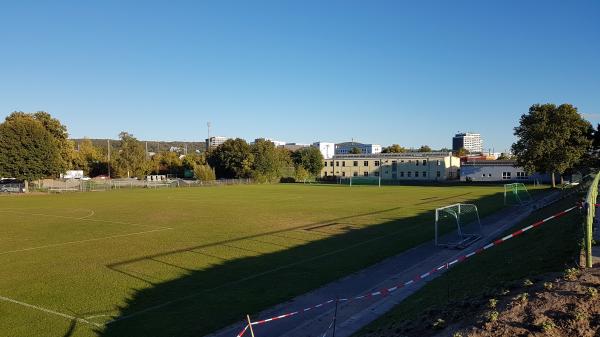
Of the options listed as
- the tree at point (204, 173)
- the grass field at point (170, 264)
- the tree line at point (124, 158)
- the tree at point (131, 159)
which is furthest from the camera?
the tree at point (131, 159)

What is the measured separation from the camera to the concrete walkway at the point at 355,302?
10.9 m

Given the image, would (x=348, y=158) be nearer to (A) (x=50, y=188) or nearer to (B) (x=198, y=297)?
(A) (x=50, y=188)

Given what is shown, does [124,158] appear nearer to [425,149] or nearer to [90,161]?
[90,161]

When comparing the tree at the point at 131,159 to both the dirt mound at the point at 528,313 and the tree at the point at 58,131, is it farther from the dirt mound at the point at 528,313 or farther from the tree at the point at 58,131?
the dirt mound at the point at 528,313

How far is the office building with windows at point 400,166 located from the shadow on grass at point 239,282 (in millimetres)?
91224

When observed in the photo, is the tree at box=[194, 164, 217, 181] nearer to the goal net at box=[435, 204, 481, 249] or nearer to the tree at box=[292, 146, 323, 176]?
the tree at box=[292, 146, 323, 176]

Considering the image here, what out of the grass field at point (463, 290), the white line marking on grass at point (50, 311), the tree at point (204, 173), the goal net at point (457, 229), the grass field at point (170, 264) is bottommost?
the white line marking on grass at point (50, 311)

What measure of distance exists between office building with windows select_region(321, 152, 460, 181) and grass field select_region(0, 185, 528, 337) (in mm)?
79319

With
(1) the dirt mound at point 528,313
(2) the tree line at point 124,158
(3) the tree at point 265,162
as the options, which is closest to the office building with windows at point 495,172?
(2) the tree line at point 124,158

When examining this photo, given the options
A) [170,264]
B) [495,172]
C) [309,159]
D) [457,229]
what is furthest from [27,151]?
[495,172]

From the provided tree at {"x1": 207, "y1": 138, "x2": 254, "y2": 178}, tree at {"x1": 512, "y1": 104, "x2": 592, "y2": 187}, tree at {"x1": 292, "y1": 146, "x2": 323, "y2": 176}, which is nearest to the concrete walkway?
tree at {"x1": 512, "y1": 104, "x2": 592, "y2": 187}

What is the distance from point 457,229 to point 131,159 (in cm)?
10149

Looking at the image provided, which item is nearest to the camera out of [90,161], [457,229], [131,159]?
[457,229]

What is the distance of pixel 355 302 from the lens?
1282 centimetres
